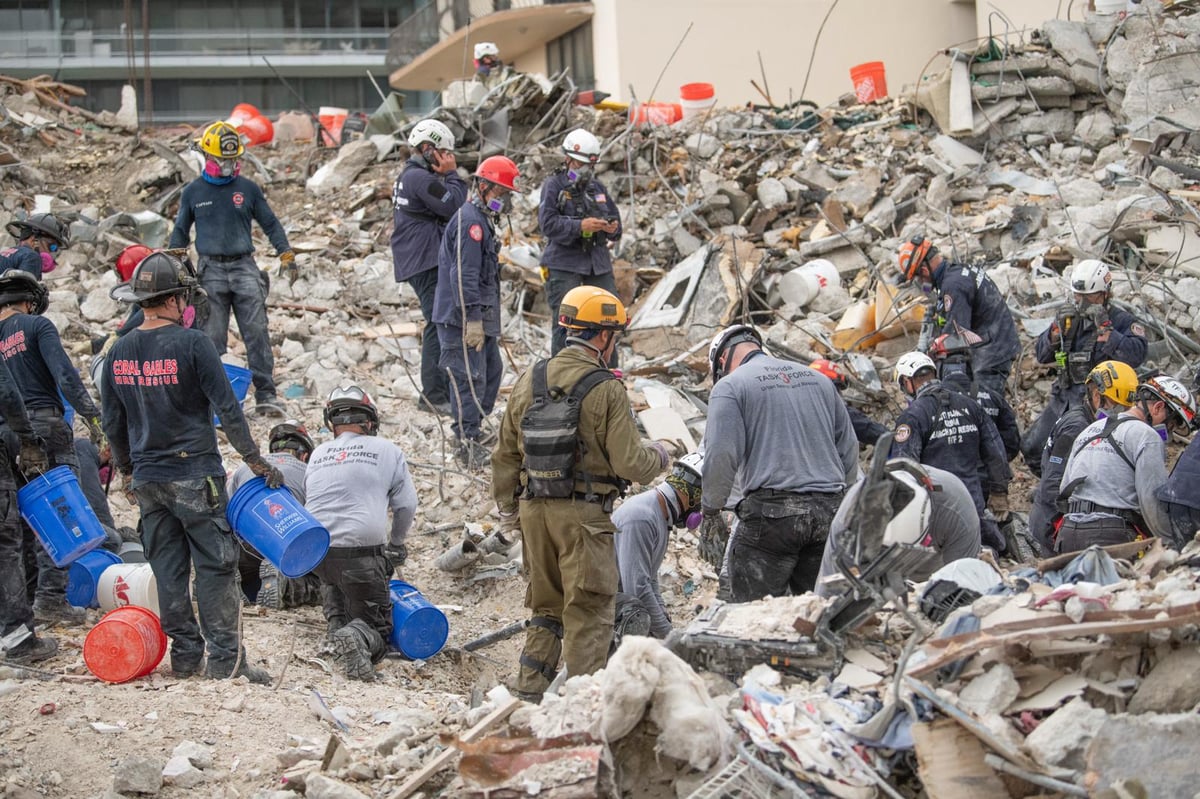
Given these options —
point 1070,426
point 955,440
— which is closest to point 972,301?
point 1070,426

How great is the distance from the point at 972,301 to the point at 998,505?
186 centimetres

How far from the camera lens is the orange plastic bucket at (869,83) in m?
15.2

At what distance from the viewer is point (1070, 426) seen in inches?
282

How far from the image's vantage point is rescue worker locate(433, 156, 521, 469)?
319 inches

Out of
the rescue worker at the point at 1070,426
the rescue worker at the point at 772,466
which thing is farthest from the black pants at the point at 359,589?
the rescue worker at the point at 1070,426

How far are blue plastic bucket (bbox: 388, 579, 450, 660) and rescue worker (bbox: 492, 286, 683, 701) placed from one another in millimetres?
1105

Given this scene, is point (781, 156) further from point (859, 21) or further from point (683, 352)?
point (859, 21)

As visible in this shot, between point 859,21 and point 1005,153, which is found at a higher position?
point 859,21

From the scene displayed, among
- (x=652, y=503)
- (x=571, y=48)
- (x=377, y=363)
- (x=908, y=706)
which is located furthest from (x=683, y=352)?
(x=571, y=48)

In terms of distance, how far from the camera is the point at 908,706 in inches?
128

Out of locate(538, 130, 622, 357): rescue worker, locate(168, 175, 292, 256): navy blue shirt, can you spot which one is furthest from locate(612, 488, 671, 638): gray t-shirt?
locate(168, 175, 292, 256): navy blue shirt

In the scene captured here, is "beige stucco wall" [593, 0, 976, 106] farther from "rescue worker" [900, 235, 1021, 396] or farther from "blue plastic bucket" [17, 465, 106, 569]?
"blue plastic bucket" [17, 465, 106, 569]

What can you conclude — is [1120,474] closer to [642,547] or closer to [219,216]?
[642,547]

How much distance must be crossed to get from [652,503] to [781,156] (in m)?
8.73
